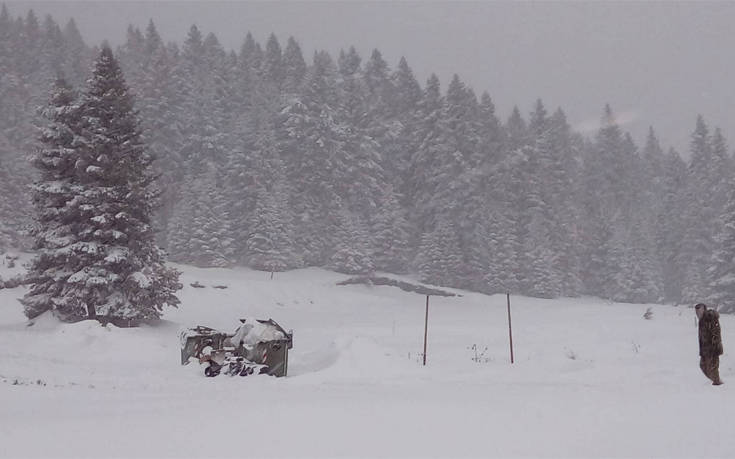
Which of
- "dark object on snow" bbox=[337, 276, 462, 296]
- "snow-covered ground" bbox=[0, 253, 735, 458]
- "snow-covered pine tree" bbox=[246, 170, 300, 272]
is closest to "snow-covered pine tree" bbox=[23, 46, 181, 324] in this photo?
"snow-covered ground" bbox=[0, 253, 735, 458]

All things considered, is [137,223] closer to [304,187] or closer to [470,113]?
[304,187]

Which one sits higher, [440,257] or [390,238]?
[390,238]

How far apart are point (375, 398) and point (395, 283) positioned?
3320 centimetres

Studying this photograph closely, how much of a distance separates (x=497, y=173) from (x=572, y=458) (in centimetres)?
4836

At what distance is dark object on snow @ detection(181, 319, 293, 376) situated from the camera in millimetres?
11984

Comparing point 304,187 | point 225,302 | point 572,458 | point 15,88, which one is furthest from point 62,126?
point 15,88

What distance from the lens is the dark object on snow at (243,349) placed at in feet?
39.3

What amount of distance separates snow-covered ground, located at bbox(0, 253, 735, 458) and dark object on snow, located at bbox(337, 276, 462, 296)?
18709mm

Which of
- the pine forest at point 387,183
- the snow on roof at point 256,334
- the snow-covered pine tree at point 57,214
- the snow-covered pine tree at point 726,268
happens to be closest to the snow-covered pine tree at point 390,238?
the pine forest at point 387,183

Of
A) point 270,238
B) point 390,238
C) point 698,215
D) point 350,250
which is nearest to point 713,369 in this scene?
point 350,250

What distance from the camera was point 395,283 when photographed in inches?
1633

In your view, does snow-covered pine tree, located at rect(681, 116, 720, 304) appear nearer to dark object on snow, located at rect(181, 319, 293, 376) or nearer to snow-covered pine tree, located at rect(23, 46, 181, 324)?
dark object on snow, located at rect(181, 319, 293, 376)

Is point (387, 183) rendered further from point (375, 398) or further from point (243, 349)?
point (375, 398)

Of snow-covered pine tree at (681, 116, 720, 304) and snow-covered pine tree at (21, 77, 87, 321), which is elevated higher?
snow-covered pine tree at (681, 116, 720, 304)
